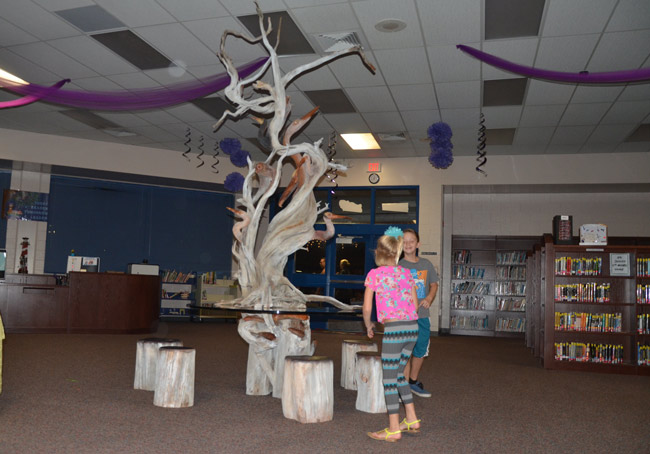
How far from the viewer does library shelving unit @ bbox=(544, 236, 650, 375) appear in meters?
6.67

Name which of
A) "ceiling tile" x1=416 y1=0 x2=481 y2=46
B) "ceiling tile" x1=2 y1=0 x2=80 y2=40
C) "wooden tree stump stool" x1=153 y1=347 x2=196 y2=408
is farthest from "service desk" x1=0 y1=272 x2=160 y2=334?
"ceiling tile" x1=416 y1=0 x2=481 y2=46

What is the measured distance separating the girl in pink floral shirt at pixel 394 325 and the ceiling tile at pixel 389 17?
2.80m

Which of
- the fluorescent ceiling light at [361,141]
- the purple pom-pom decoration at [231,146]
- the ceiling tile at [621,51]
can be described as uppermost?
the ceiling tile at [621,51]

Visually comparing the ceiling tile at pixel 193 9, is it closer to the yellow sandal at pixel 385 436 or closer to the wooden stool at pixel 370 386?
the wooden stool at pixel 370 386

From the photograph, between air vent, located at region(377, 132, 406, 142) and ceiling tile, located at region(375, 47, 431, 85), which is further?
air vent, located at region(377, 132, 406, 142)

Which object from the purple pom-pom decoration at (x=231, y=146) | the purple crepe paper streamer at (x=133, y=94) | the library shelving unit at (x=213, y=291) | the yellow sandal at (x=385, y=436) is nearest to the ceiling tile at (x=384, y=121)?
the purple pom-pom decoration at (x=231, y=146)

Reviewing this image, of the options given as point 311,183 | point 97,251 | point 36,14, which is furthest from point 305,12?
point 97,251

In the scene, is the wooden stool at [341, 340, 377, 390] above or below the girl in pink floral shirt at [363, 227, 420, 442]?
below

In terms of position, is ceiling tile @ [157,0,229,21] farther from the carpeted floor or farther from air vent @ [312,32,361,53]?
the carpeted floor

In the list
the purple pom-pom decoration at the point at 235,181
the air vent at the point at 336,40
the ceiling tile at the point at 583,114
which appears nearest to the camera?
the air vent at the point at 336,40

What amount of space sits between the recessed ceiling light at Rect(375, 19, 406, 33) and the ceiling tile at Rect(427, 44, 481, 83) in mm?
610

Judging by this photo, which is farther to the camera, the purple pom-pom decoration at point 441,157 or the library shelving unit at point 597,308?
the purple pom-pom decoration at point 441,157

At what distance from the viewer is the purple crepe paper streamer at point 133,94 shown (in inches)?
254

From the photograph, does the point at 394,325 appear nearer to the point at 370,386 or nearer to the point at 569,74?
the point at 370,386
